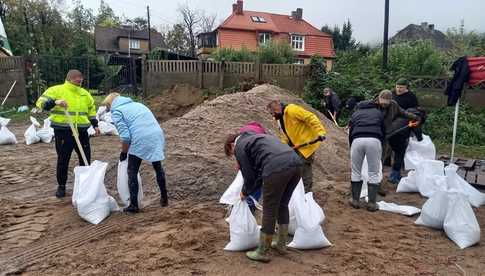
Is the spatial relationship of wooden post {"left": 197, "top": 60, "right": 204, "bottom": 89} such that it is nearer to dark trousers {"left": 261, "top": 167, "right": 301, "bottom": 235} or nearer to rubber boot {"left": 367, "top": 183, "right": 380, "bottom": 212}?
rubber boot {"left": 367, "top": 183, "right": 380, "bottom": 212}

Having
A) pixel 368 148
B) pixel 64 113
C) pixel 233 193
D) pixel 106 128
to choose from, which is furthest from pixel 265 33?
pixel 233 193

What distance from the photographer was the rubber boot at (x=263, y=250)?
3.63 meters

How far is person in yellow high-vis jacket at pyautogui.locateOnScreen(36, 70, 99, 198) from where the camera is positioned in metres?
5.18

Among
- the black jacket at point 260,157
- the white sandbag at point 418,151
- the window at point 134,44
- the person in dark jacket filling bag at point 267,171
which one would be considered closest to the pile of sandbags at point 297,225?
the person in dark jacket filling bag at point 267,171

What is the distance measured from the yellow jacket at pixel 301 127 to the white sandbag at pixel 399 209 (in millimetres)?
1394

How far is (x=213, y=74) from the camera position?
14.5 meters

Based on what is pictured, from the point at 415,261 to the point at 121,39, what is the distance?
48.8 meters

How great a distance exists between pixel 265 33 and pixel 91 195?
32.1 meters

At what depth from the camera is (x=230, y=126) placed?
25.1 ft

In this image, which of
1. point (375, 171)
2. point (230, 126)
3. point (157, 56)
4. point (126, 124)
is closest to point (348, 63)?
point (157, 56)

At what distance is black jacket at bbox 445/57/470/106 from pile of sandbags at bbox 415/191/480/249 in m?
2.92

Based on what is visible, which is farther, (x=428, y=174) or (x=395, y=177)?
(x=395, y=177)

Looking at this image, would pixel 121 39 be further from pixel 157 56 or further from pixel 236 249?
pixel 236 249

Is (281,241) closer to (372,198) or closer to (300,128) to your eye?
(300,128)
